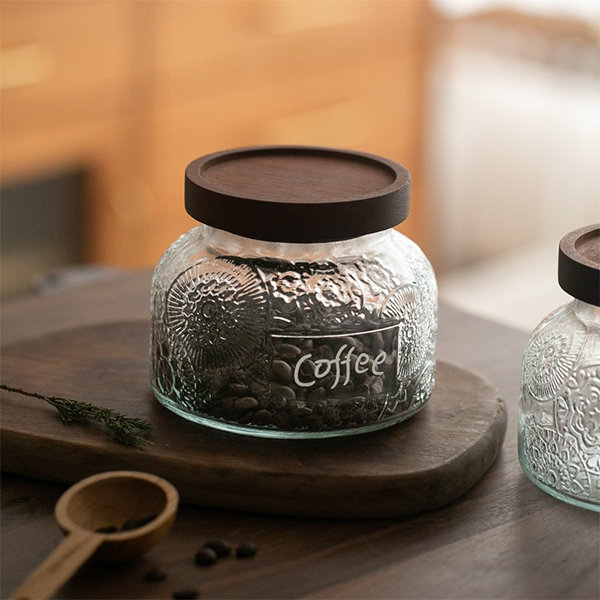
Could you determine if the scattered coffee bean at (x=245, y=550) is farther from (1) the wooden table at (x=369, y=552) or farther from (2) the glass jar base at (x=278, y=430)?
(2) the glass jar base at (x=278, y=430)

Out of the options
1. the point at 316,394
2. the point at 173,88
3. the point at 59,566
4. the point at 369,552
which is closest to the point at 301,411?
the point at 316,394

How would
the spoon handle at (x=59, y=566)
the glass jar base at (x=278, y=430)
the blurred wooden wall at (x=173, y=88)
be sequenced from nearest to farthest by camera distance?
the spoon handle at (x=59, y=566), the glass jar base at (x=278, y=430), the blurred wooden wall at (x=173, y=88)

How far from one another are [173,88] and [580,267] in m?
1.94

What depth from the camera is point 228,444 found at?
37.2 inches

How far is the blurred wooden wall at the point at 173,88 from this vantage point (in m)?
2.41

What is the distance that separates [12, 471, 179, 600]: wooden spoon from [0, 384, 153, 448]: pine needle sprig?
0.05 meters

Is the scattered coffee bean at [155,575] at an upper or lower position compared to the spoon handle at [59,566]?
lower

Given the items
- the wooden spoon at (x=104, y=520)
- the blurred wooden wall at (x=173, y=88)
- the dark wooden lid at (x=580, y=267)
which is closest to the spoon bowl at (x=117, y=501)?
the wooden spoon at (x=104, y=520)

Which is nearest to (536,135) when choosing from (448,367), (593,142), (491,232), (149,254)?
(593,142)

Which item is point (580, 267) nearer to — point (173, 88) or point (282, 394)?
point (282, 394)

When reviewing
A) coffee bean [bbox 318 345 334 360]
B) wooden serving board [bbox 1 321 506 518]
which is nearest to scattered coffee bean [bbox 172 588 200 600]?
wooden serving board [bbox 1 321 506 518]

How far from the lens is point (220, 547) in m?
0.84

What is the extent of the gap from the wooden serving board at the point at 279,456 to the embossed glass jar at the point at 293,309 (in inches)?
0.9

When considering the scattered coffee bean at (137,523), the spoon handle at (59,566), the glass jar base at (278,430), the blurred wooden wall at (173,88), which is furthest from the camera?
the blurred wooden wall at (173,88)
